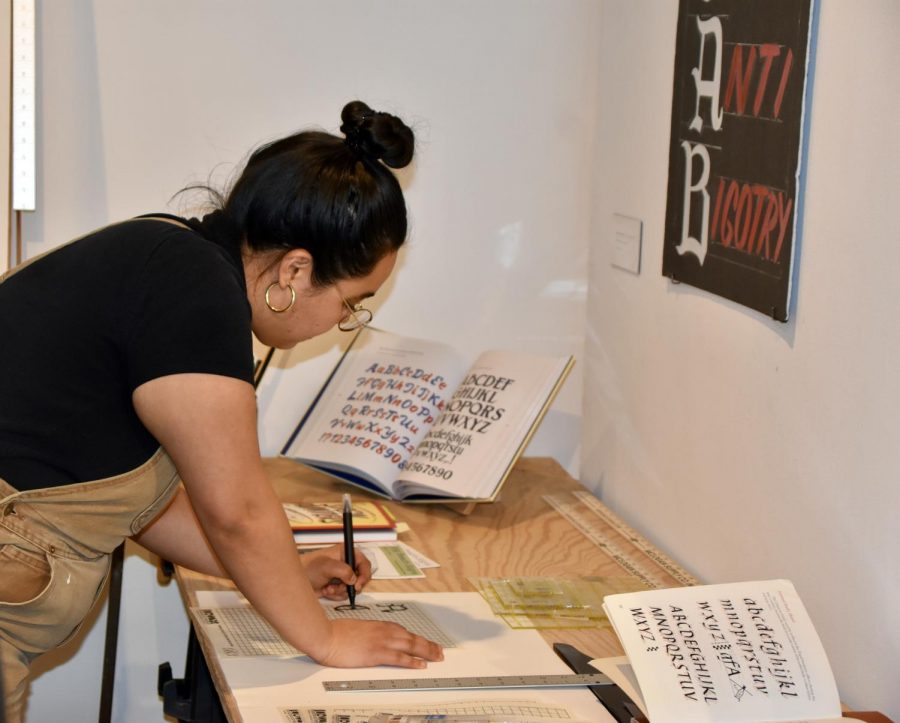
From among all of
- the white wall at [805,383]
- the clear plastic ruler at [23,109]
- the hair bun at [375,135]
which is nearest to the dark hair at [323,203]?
the hair bun at [375,135]

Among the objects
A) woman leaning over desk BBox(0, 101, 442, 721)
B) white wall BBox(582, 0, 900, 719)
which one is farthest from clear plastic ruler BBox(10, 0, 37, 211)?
white wall BBox(582, 0, 900, 719)

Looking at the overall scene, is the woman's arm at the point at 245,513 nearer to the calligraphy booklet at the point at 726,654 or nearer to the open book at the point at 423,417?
the calligraphy booklet at the point at 726,654

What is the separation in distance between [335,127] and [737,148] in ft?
2.82

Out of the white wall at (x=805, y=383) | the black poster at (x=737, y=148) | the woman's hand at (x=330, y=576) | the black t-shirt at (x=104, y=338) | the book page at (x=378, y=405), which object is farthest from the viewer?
the book page at (x=378, y=405)

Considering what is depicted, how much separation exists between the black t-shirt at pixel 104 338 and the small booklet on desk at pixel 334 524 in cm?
55

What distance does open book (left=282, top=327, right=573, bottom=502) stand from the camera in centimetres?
193

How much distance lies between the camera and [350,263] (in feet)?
4.29

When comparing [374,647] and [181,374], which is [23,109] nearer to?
[181,374]

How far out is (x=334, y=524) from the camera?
5.98 ft

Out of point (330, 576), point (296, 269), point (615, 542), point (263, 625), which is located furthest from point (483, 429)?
point (296, 269)

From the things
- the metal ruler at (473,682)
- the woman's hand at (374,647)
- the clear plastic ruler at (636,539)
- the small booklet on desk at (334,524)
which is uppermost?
the woman's hand at (374,647)

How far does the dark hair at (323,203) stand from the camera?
4.17ft

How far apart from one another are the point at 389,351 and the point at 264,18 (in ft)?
2.10

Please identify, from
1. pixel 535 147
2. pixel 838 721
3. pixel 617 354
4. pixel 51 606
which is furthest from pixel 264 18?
pixel 838 721
